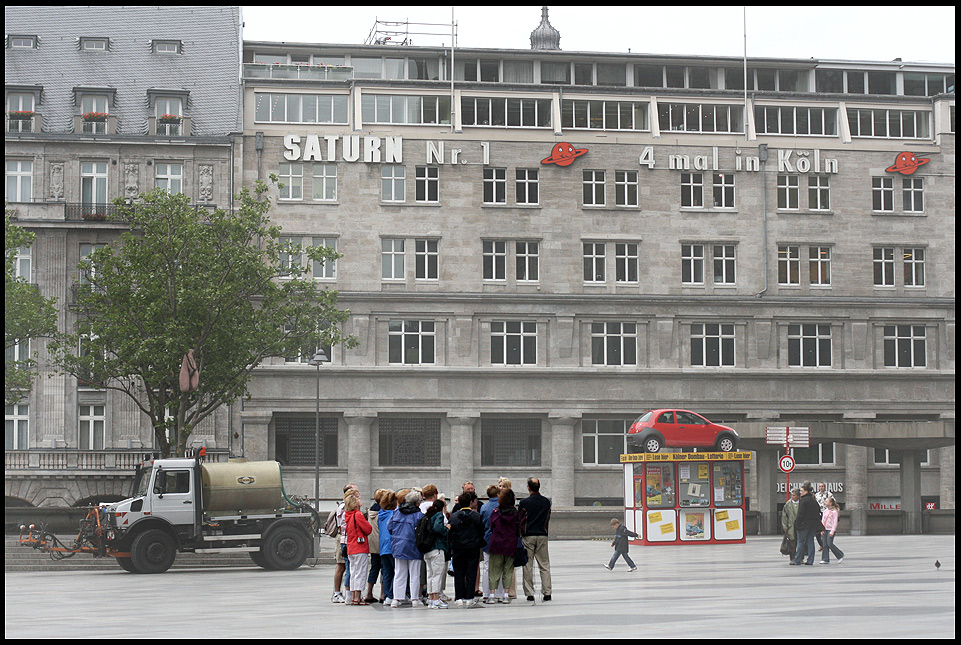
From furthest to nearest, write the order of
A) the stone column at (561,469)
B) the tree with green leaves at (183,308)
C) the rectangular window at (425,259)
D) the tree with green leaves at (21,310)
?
the rectangular window at (425,259), the stone column at (561,469), the tree with green leaves at (21,310), the tree with green leaves at (183,308)

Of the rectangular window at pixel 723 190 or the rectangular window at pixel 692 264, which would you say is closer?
the rectangular window at pixel 692 264

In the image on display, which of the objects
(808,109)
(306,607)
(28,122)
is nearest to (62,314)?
(28,122)

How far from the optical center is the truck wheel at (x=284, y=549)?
102 feet

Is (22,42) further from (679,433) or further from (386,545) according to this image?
(386,545)

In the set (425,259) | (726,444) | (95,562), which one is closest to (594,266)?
(425,259)

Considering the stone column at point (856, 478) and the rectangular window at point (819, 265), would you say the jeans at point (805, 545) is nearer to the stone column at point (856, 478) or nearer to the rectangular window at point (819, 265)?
the stone column at point (856, 478)

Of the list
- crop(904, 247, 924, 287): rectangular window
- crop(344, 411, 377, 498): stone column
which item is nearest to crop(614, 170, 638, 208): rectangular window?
crop(904, 247, 924, 287): rectangular window

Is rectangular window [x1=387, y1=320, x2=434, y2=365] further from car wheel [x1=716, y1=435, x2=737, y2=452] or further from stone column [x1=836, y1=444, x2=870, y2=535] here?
stone column [x1=836, y1=444, x2=870, y2=535]

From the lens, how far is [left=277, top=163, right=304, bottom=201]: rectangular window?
58.9m

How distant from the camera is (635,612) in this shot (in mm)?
17719

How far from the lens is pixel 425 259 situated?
196 ft

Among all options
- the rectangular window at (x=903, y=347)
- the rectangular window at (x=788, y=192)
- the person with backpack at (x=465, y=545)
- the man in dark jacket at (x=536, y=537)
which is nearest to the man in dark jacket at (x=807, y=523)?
the man in dark jacket at (x=536, y=537)

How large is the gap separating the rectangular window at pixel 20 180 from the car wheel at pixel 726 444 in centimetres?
3200

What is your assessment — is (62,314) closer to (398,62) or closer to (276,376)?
(276,376)
